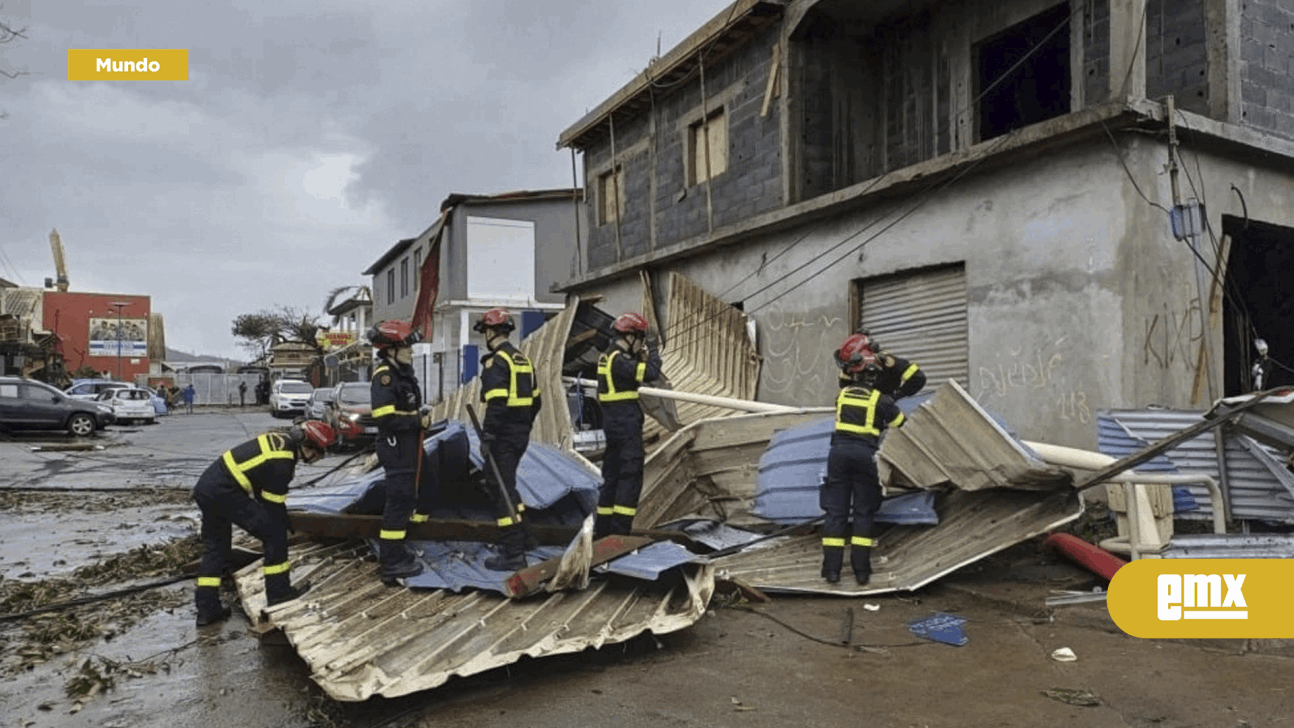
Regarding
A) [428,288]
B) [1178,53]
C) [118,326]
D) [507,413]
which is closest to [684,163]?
[1178,53]

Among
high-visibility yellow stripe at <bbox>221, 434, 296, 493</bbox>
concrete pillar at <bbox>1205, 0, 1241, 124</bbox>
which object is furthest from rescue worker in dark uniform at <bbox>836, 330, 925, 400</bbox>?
concrete pillar at <bbox>1205, 0, 1241, 124</bbox>

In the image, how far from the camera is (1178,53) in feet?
28.8

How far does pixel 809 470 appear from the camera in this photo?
6598 mm

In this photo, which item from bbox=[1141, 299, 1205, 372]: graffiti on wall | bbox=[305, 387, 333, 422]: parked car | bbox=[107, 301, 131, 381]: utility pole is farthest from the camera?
bbox=[107, 301, 131, 381]: utility pole

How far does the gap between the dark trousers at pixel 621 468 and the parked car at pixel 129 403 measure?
87.1 feet

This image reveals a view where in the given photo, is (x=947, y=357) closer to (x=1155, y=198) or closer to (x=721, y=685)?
(x=1155, y=198)

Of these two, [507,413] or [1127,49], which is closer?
[507,413]

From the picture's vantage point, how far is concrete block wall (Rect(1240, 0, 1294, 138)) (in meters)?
8.49

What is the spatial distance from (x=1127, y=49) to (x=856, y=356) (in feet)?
14.6

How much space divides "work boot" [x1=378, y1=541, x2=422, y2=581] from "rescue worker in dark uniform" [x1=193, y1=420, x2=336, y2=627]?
0.52 m

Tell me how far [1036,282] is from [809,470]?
3.28 m

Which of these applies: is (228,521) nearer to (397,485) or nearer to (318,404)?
(397,485)

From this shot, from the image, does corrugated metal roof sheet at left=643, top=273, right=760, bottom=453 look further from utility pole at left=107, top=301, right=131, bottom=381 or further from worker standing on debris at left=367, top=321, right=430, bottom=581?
utility pole at left=107, top=301, right=131, bottom=381

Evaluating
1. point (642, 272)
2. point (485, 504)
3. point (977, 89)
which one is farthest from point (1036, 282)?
point (642, 272)
